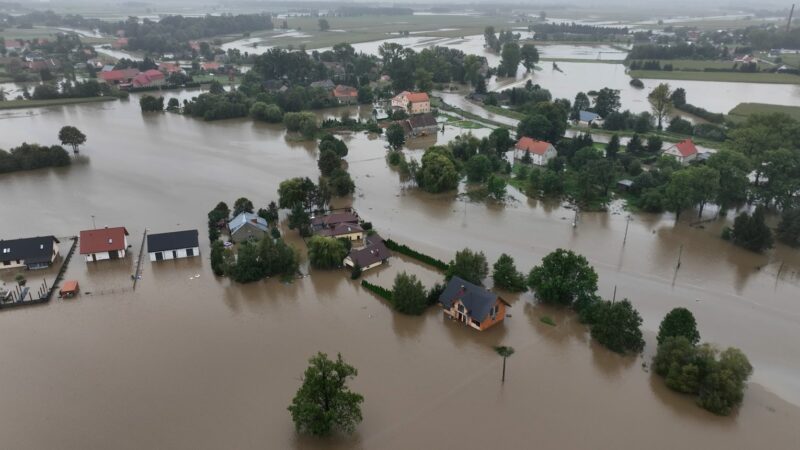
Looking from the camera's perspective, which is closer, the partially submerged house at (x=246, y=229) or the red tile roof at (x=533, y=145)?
the partially submerged house at (x=246, y=229)

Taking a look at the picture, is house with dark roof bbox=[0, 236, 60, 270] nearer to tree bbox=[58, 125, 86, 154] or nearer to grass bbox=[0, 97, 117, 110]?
tree bbox=[58, 125, 86, 154]

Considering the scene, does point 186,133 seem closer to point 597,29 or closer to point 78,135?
point 78,135

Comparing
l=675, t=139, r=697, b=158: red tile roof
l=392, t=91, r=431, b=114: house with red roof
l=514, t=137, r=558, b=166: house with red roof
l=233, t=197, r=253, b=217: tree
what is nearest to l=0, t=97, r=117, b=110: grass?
l=392, t=91, r=431, b=114: house with red roof

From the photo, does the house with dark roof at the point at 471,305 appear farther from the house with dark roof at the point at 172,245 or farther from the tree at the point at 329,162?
the tree at the point at 329,162

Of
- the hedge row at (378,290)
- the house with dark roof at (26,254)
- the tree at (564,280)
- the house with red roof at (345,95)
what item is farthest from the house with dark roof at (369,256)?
the house with red roof at (345,95)

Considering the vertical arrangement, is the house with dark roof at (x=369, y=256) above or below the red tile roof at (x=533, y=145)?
below

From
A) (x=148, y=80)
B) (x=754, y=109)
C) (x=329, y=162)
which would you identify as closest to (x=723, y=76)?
(x=754, y=109)
